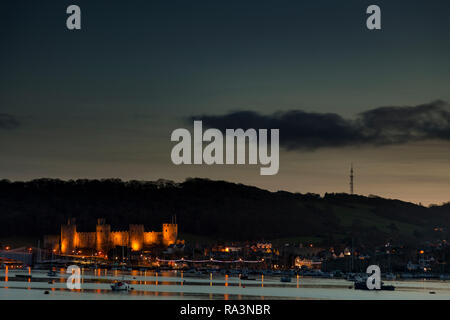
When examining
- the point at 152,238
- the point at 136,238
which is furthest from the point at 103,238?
the point at 152,238

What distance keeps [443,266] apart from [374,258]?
64.7 ft

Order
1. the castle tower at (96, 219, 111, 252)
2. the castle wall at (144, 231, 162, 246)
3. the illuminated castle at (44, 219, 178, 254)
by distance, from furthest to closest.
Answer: the castle wall at (144, 231, 162, 246) → the castle tower at (96, 219, 111, 252) → the illuminated castle at (44, 219, 178, 254)

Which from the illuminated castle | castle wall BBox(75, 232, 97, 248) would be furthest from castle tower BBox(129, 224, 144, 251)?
castle wall BBox(75, 232, 97, 248)

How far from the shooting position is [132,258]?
18125cm

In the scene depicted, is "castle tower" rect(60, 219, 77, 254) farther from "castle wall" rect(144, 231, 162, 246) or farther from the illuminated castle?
"castle wall" rect(144, 231, 162, 246)

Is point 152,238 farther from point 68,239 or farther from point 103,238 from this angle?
point 68,239

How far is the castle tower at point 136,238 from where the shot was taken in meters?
188

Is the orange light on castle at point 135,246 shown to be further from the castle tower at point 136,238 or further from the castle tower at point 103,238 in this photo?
the castle tower at point 103,238

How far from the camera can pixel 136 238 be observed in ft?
618

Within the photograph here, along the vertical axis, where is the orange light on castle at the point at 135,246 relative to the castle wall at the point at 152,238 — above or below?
below

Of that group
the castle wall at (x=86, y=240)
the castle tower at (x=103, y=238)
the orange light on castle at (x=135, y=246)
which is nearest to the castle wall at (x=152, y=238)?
the orange light on castle at (x=135, y=246)

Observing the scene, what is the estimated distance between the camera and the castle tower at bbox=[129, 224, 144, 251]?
187875mm
